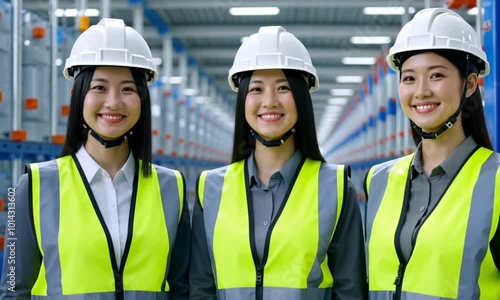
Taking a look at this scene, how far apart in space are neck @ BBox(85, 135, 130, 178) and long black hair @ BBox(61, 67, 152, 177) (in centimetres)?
6

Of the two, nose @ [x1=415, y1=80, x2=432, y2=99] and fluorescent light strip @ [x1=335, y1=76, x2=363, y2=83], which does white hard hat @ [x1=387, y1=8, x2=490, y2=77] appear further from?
fluorescent light strip @ [x1=335, y1=76, x2=363, y2=83]

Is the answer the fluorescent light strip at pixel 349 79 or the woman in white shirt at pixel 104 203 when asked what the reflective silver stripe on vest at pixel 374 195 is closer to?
the woman in white shirt at pixel 104 203

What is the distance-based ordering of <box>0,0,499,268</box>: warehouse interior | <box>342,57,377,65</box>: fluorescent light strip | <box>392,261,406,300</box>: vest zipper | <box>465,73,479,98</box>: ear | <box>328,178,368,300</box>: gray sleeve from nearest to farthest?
<box>392,261,406,300</box>: vest zipper → <box>465,73,479,98</box>: ear → <box>328,178,368,300</box>: gray sleeve → <box>0,0,499,268</box>: warehouse interior → <box>342,57,377,65</box>: fluorescent light strip

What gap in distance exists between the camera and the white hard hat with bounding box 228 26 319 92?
8.73ft

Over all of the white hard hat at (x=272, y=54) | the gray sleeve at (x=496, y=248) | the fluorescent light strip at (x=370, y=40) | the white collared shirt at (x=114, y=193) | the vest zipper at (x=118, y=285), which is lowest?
the vest zipper at (x=118, y=285)

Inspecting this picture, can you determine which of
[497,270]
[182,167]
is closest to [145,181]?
[497,270]

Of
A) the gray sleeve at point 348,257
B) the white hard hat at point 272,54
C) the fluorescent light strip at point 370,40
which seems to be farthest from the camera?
the fluorescent light strip at point 370,40

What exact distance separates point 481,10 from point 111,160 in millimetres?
2654

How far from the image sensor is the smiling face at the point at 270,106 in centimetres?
257

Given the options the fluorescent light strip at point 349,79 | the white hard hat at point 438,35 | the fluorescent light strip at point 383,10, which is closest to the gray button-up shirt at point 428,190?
the white hard hat at point 438,35

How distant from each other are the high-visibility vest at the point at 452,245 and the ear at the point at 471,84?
0.75ft

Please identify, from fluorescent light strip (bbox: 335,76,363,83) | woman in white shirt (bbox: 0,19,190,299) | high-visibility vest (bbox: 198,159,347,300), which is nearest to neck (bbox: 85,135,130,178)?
woman in white shirt (bbox: 0,19,190,299)

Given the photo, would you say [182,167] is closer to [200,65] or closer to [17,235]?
[200,65]

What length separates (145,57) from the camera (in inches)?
108
